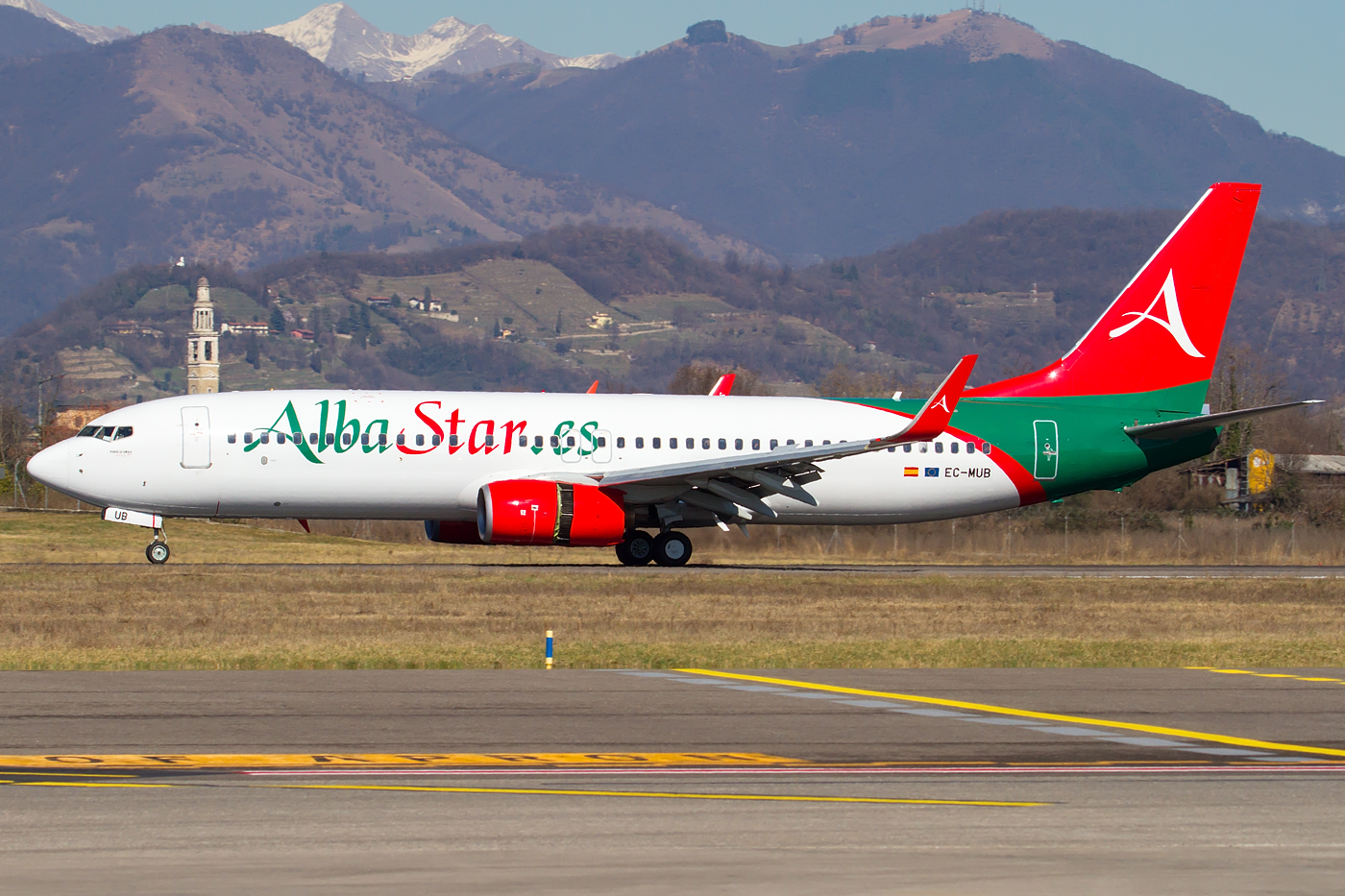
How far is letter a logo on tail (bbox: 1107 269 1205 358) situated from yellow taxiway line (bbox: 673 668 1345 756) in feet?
82.0

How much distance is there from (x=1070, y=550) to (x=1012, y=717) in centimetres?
3700

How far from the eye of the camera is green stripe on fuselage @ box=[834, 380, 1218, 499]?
134ft

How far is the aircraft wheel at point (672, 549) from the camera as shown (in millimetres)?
39062

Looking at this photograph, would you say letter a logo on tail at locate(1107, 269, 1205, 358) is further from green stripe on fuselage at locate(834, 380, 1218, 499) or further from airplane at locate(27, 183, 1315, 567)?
green stripe on fuselage at locate(834, 380, 1218, 499)

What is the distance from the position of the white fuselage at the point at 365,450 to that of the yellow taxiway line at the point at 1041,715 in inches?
668

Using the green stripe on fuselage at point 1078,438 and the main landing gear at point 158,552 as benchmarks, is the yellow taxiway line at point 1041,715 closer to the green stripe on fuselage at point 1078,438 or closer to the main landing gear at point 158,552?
the main landing gear at point 158,552

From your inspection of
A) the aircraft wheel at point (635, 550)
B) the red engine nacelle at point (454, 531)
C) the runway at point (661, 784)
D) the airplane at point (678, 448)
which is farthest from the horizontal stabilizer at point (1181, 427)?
the runway at point (661, 784)

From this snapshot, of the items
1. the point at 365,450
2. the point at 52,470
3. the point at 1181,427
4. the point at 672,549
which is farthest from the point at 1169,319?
the point at 52,470

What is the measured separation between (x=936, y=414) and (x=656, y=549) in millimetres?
7578

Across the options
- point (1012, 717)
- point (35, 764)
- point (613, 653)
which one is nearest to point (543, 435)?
point (613, 653)

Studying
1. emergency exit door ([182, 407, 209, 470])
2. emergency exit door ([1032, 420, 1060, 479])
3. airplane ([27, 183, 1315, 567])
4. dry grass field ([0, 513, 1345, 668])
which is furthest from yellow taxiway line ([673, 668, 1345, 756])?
emergency exit door ([1032, 420, 1060, 479])

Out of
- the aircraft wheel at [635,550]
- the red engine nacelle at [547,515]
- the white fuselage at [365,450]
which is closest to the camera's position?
the red engine nacelle at [547,515]

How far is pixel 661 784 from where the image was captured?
12844 millimetres

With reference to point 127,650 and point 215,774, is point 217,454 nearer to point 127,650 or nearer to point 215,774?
point 127,650
